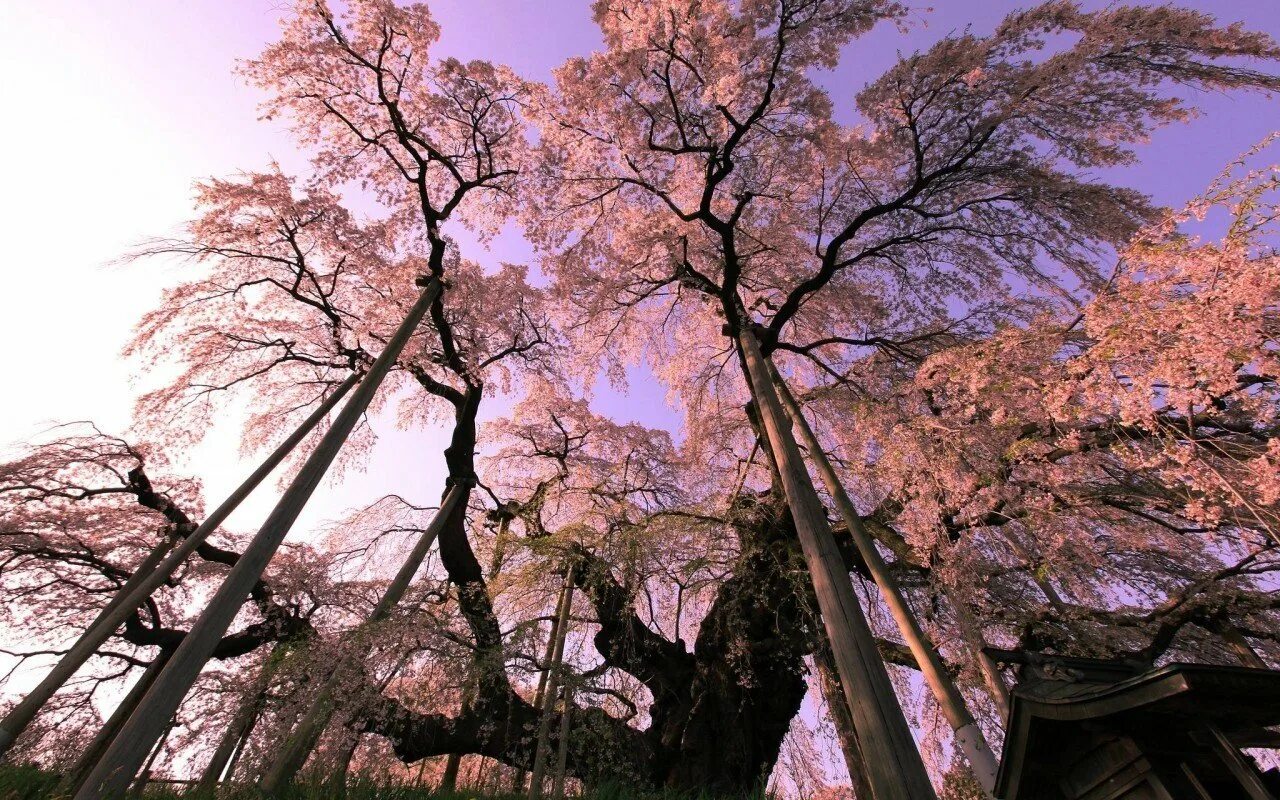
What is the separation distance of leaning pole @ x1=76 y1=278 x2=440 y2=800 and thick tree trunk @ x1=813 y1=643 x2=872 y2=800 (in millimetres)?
6791

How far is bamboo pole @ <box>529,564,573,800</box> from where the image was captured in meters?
6.31

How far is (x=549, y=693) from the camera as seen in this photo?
271 inches

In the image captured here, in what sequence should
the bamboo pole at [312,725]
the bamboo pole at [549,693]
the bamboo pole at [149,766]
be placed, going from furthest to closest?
the bamboo pole at [549,693], the bamboo pole at [312,725], the bamboo pole at [149,766]

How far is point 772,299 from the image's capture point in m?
11.2

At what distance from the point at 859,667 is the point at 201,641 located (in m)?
5.02

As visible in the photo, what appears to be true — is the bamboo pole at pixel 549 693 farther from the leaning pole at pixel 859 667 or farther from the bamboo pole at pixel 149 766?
the leaning pole at pixel 859 667

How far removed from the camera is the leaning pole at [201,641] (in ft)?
10.5

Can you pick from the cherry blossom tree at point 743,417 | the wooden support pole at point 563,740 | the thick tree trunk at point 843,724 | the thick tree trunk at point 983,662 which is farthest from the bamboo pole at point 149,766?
the thick tree trunk at point 983,662

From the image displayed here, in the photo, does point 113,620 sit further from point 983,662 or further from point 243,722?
point 983,662

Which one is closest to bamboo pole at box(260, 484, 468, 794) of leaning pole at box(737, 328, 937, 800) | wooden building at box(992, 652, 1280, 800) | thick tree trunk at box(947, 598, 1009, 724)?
leaning pole at box(737, 328, 937, 800)

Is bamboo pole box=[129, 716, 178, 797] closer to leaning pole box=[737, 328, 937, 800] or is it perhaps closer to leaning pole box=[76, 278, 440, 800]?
leaning pole box=[76, 278, 440, 800]

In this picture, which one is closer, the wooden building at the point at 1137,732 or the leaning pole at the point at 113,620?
the wooden building at the point at 1137,732

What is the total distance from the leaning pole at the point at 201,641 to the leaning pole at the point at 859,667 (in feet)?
15.3

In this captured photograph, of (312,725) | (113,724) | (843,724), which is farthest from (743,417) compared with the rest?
(113,724)
